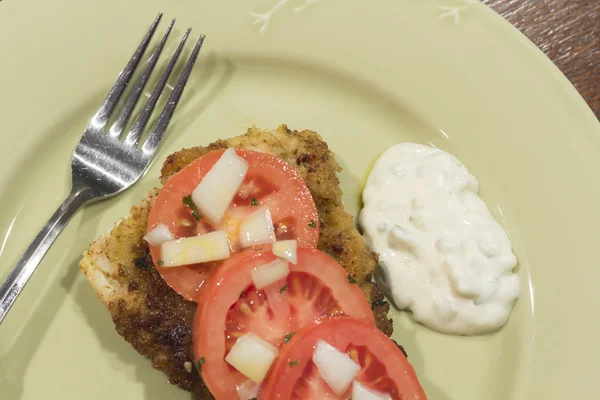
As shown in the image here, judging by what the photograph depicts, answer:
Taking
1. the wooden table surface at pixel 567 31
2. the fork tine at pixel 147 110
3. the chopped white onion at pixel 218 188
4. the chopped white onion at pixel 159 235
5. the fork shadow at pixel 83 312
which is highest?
the wooden table surface at pixel 567 31

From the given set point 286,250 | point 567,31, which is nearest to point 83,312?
point 286,250

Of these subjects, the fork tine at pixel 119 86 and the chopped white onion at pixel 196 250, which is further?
the fork tine at pixel 119 86

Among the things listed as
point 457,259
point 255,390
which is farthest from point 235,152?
point 457,259

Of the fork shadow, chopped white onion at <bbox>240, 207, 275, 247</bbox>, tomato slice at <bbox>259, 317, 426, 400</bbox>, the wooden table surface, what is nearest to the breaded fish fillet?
the fork shadow

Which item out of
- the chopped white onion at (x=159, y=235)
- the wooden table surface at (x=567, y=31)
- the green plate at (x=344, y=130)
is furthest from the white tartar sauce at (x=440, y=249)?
the wooden table surface at (x=567, y=31)

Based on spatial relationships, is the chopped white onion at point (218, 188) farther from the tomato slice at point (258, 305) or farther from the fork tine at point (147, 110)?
the fork tine at point (147, 110)

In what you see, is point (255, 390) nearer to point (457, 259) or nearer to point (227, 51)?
point (457, 259)
